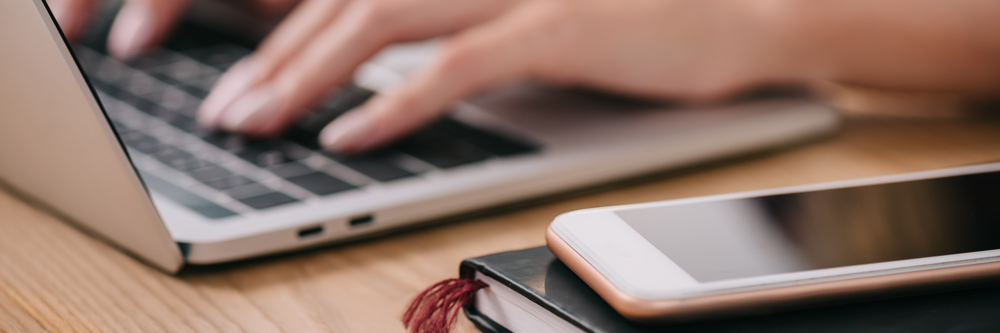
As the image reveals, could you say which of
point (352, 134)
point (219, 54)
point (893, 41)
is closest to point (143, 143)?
point (352, 134)

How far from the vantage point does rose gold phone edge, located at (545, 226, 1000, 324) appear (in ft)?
0.79

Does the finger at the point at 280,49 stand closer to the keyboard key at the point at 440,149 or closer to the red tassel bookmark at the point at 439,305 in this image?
the keyboard key at the point at 440,149

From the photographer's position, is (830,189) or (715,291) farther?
(830,189)

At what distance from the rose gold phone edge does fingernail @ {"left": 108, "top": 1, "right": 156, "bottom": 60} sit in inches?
23.7

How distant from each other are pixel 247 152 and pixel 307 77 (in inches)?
3.6

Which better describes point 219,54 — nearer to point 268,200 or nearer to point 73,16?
point 73,16

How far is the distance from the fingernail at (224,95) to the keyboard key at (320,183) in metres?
0.13

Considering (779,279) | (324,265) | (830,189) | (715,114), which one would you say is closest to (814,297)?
(779,279)

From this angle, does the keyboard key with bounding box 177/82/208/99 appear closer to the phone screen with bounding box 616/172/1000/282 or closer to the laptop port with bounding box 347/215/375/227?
the laptop port with bounding box 347/215/375/227

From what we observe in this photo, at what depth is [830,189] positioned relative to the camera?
1.17ft

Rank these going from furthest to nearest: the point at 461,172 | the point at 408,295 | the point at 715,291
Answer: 1. the point at 461,172
2. the point at 408,295
3. the point at 715,291

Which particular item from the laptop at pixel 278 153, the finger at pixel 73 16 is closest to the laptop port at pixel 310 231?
the laptop at pixel 278 153

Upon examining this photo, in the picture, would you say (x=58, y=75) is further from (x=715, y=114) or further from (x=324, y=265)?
(x=715, y=114)

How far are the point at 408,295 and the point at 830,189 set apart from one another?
20cm
